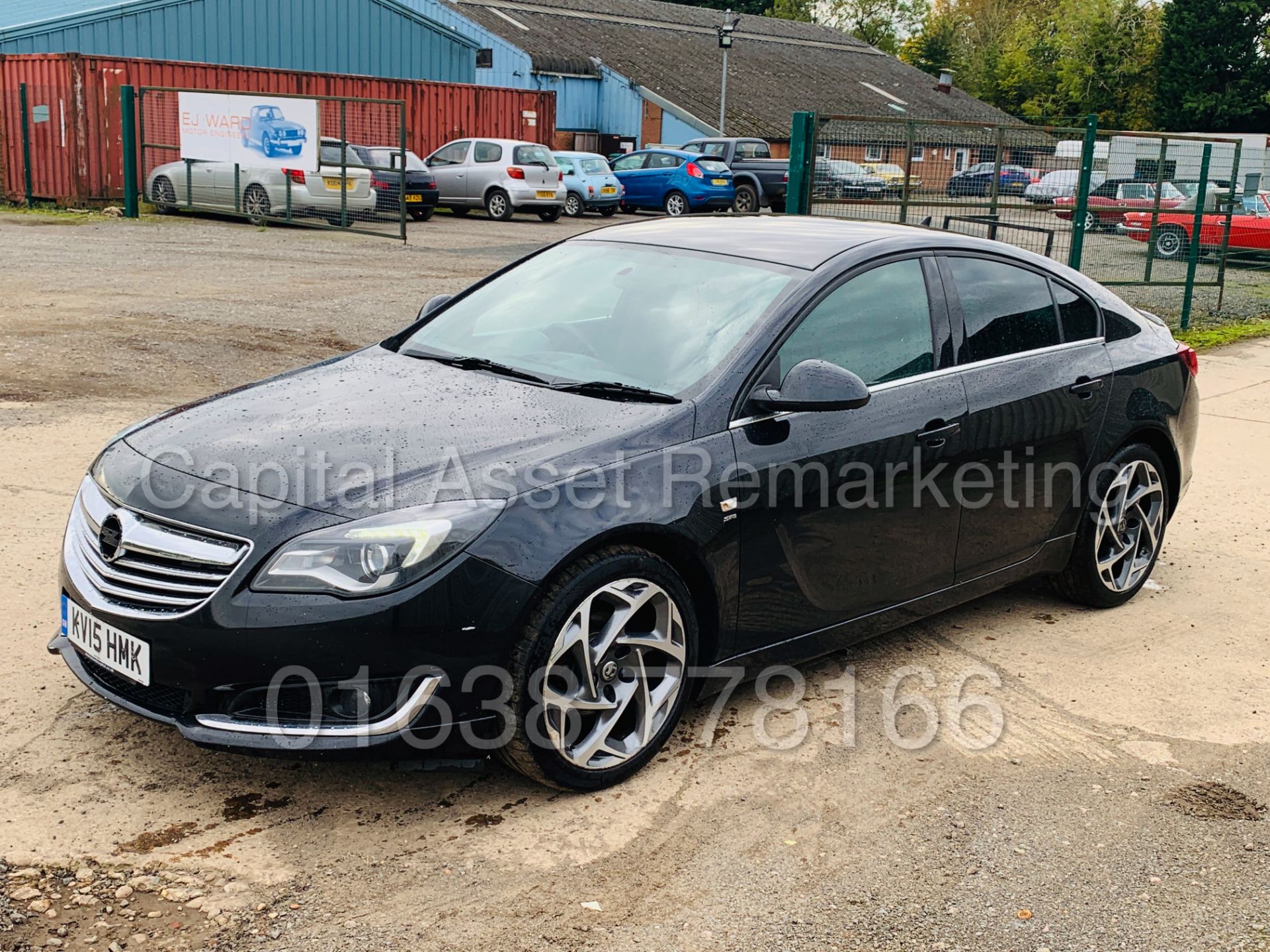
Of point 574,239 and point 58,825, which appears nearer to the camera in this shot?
point 58,825

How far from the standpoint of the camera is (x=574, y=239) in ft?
17.8

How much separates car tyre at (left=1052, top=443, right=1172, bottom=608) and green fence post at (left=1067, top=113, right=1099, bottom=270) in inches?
331

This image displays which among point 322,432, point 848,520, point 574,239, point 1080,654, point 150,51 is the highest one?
point 150,51

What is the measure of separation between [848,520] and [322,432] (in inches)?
66.4

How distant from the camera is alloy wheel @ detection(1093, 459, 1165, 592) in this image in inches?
219

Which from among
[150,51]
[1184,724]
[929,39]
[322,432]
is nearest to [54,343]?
[322,432]

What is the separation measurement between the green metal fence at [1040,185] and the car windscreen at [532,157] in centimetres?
1488

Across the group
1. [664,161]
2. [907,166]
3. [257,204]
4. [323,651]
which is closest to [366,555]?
[323,651]

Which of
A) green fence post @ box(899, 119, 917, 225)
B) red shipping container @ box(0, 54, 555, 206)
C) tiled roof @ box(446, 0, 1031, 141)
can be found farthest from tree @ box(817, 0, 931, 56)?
green fence post @ box(899, 119, 917, 225)

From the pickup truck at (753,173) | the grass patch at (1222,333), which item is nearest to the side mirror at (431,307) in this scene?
the grass patch at (1222,333)

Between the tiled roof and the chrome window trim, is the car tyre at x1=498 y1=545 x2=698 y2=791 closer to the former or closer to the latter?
the chrome window trim

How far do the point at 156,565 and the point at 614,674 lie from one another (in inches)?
49.8

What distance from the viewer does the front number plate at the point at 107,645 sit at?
3539 mm

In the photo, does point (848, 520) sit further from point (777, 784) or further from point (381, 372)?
point (381, 372)
